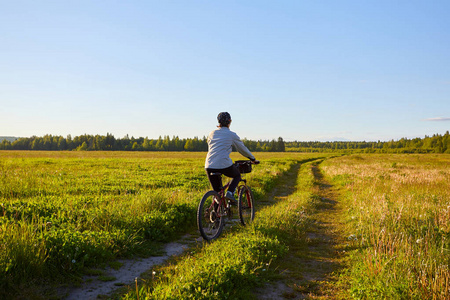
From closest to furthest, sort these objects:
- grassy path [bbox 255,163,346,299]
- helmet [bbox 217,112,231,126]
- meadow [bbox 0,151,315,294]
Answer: meadow [bbox 0,151,315,294] < grassy path [bbox 255,163,346,299] < helmet [bbox 217,112,231,126]

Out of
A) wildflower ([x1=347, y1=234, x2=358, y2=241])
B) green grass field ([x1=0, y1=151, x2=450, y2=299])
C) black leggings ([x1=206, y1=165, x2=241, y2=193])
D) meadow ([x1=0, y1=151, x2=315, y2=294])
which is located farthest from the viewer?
black leggings ([x1=206, y1=165, x2=241, y2=193])

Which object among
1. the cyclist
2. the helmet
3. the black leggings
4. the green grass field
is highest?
the helmet

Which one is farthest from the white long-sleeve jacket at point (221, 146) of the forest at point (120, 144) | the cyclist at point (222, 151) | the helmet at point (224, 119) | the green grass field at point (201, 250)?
the forest at point (120, 144)

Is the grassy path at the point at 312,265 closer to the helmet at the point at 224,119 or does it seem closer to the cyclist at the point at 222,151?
the cyclist at the point at 222,151

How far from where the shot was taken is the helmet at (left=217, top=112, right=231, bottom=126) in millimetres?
7375

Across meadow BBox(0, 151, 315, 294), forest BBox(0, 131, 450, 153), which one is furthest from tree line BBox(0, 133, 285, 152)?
meadow BBox(0, 151, 315, 294)

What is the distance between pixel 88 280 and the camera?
15.1 ft

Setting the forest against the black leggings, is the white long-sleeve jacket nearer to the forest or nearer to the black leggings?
the black leggings

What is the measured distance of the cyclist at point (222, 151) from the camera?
7047mm

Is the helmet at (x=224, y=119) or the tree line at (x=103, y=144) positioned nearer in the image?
the helmet at (x=224, y=119)

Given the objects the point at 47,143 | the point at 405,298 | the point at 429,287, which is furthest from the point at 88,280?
the point at 47,143

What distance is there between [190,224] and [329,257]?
410 cm

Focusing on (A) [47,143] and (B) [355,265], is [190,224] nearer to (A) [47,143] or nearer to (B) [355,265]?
(B) [355,265]

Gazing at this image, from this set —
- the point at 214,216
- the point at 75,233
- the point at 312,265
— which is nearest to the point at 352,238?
the point at 312,265
